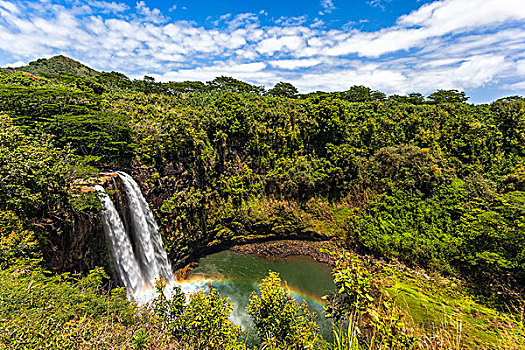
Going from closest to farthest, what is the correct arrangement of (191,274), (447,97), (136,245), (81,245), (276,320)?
1. (276,320)
2. (81,245)
3. (136,245)
4. (191,274)
5. (447,97)

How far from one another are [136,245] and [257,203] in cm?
1208

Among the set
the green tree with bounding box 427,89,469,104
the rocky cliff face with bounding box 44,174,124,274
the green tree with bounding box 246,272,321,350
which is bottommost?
the green tree with bounding box 246,272,321,350

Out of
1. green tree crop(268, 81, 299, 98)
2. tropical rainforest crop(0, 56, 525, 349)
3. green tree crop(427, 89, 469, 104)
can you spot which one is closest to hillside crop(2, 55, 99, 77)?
tropical rainforest crop(0, 56, 525, 349)

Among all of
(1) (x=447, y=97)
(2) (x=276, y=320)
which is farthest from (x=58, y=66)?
(1) (x=447, y=97)

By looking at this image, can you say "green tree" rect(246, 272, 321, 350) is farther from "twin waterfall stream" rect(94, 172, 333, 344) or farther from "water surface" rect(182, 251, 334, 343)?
"water surface" rect(182, 251, 334, 343)

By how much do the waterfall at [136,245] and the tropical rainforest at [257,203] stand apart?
2.80 ft

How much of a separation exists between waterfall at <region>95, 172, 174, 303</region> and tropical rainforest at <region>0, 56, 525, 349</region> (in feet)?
2.80

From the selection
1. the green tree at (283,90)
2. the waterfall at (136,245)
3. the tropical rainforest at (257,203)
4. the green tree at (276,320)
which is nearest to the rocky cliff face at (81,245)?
the tropical rainforest at (257,203)

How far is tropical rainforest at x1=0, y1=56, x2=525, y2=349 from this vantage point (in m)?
5.31

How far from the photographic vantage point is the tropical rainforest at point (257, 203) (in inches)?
209

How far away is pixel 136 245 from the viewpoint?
1361 cm

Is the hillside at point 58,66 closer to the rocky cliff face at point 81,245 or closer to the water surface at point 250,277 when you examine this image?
the rocky cliff face at point 81,245

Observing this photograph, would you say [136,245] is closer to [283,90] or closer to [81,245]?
[81,245]

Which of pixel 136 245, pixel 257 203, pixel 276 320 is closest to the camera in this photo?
pixel 276 320
